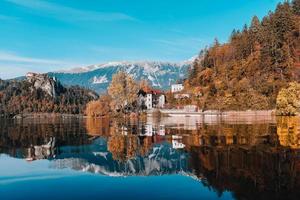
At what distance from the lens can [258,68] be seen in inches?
5876

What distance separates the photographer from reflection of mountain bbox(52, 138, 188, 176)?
26.0m

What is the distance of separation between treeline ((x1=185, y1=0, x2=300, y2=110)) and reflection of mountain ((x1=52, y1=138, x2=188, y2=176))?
9561 centimetres

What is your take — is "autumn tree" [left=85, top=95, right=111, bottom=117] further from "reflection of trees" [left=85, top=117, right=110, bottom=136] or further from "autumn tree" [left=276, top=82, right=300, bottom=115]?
"autumn tree" [left=276, top=82, right=300, bottom=115]

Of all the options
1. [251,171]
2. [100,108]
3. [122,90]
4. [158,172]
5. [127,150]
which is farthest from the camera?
[100,108]

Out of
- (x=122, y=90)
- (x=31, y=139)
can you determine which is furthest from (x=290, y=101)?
(x=31, y=139)

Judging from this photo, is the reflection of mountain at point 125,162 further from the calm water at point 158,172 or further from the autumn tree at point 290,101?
the autumn tree at point 290,101

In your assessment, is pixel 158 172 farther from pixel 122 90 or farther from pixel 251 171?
pixel 122 90

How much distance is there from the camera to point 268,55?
14488 centimetres

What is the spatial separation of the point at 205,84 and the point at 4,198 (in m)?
166

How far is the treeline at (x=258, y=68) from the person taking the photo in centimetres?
12938

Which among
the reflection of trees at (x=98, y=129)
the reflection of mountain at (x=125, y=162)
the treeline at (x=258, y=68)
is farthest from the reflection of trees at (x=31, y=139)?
the treeline at (x=258, y=68)

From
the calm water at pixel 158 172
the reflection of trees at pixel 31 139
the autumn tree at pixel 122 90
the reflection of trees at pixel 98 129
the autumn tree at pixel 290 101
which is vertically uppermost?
the autumn tree at pixel 122 90

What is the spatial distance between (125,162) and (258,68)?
129 m

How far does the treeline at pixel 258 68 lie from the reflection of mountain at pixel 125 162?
9561 centimetres
